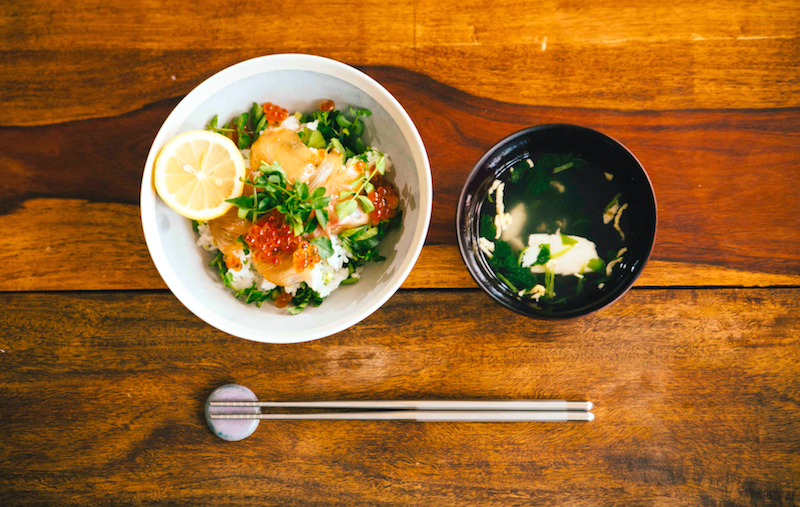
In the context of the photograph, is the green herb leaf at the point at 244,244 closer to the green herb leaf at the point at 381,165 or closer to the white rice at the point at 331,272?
the white rice at the point at 331,272

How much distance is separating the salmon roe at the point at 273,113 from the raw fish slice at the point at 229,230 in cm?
26

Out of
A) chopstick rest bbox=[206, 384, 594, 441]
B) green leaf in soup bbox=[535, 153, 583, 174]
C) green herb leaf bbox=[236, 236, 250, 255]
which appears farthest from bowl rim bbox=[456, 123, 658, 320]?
green herb leaf bbox=[236, 236, 250, 255]

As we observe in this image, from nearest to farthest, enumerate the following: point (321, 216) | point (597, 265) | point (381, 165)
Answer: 1. point (321, 216)
2. point (381, 165)
3. point (597, 265)

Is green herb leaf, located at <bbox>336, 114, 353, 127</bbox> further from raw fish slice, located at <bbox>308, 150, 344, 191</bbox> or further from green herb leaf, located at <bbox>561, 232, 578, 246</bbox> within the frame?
green herb leaf, located at <bbox>561, 232, 578, 246</bbox>

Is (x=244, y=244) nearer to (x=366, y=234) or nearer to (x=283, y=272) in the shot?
(x=283, y=272)

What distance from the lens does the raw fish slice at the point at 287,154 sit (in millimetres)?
1154

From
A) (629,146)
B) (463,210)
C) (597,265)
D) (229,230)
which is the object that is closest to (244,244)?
(229,230)

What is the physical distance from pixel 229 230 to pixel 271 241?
5.9 inches

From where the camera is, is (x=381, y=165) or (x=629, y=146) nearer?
(x=381, y=165)

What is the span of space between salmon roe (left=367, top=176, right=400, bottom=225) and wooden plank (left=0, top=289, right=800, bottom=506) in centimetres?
32

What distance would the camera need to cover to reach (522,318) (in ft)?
4.82

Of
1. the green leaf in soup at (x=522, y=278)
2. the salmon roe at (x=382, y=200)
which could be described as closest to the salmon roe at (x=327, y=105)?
the salmon roe at (x=382, y=200)

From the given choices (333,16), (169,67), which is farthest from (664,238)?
(169,67)

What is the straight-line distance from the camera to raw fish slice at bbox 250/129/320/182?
115cm
